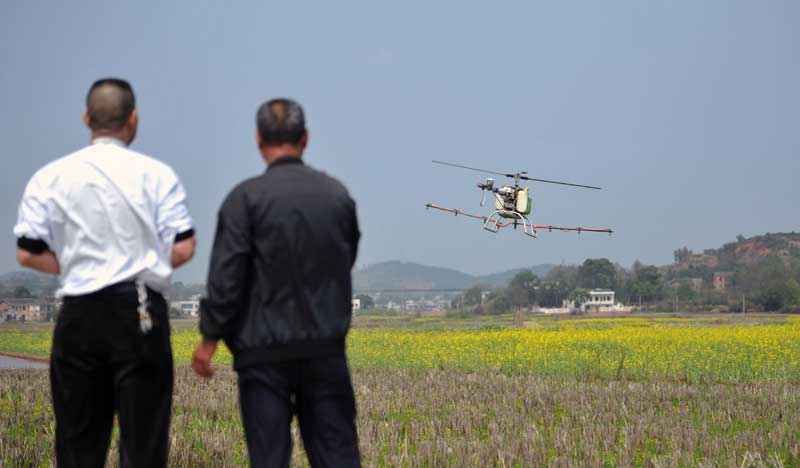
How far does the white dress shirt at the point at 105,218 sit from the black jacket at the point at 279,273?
23 centimetres

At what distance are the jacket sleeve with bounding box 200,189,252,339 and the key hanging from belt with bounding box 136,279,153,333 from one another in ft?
0.69

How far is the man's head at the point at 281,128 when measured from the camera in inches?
155

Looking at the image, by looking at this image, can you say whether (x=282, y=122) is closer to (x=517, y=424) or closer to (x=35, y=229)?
(x=35, y=229)

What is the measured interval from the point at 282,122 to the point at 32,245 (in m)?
1.14

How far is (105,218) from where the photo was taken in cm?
379

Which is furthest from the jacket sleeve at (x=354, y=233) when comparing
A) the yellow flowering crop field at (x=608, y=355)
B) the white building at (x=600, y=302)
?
the white building at (x=600, y=302)

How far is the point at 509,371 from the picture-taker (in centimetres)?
1895

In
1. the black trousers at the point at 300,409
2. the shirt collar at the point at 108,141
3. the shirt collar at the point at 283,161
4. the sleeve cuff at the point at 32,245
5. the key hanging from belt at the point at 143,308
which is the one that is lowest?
the black trousers at the point at 300,409

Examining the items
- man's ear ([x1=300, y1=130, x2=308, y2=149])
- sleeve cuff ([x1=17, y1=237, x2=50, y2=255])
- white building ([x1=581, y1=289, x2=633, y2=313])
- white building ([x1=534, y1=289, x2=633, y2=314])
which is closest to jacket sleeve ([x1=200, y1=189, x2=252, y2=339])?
man's ear ([x1=300, y1=130, x2=308, y2=149])

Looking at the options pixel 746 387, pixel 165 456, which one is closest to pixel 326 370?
pixel 165 456

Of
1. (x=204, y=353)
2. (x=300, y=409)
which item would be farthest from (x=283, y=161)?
(x=300, y=409)

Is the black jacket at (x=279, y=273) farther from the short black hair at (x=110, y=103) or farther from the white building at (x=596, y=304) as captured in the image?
the white building at (x=596, y=304)

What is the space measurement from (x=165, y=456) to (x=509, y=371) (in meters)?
15.3

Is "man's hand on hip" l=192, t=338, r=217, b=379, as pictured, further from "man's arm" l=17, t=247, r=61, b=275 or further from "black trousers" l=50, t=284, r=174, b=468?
"man's arm" l=17, t=247, r=61, b=275
